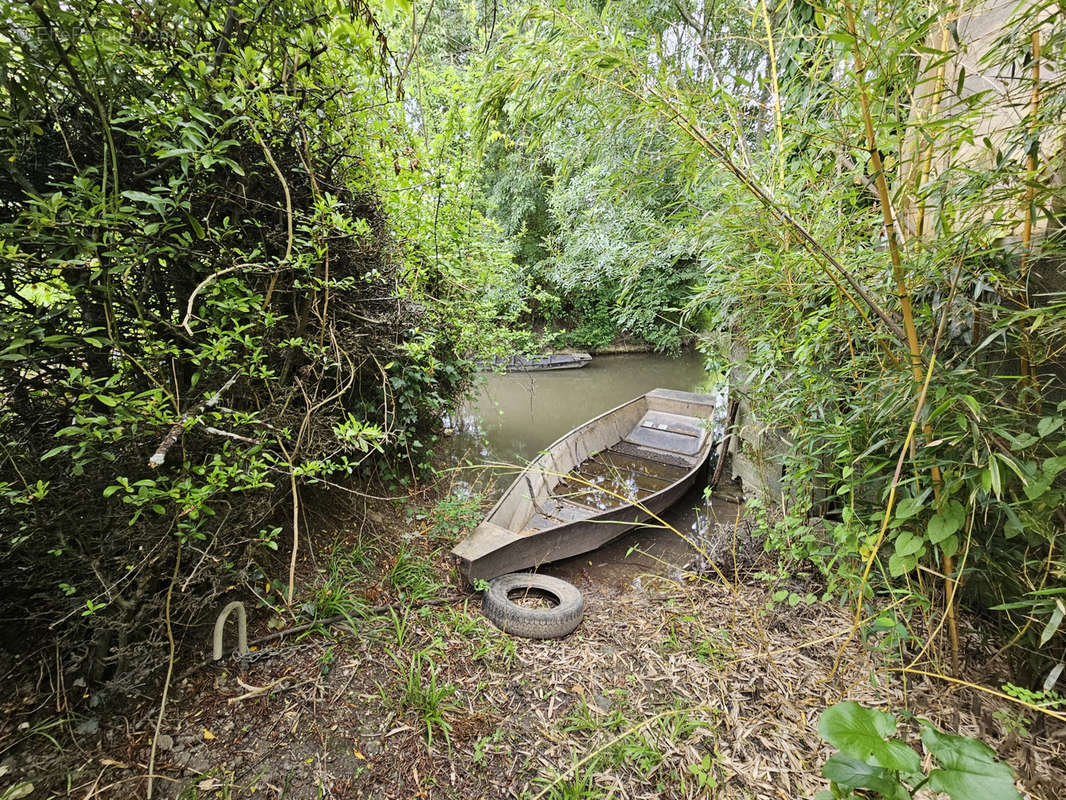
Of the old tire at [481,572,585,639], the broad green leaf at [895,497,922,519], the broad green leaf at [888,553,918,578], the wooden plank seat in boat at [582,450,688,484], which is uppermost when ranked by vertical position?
the broad green leaf at [895,497,922,519]

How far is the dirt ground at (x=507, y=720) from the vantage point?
4.26ft

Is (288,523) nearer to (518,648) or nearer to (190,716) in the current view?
(190,716)

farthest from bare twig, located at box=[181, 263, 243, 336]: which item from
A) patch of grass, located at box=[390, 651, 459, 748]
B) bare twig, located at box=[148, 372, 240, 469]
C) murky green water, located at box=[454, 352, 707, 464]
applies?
murky green water, located at box=[454, 352, 707, 464]

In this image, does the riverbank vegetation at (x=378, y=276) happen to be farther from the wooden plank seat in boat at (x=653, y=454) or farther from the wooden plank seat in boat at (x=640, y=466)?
the wooden plank seat in boat at (x=653, y=454)

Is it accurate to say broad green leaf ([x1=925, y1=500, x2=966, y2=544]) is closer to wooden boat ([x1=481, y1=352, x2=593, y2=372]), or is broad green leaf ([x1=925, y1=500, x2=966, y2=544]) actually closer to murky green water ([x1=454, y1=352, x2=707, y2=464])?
murky green water ([x1=454, y1=352, x2=707, y2=464])

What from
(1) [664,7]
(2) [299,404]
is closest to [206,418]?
(2) [299,404]

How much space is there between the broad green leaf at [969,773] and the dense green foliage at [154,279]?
70.0 inches

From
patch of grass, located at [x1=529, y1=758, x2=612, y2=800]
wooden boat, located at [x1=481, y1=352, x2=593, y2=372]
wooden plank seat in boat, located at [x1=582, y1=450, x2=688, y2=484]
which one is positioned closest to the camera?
patch of grass, located at [x1=529, y1=758, x2=612, y2=800]

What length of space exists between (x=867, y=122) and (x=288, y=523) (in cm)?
292

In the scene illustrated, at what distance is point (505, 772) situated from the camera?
154 cm

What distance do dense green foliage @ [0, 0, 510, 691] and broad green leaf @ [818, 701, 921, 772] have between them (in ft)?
5.36

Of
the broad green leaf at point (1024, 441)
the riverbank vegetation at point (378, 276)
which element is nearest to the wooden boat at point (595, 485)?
the riverbank vegetation at point (378, 276)

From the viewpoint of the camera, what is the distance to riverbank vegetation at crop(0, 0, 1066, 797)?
1063mm

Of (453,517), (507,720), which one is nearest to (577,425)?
(453,517)
